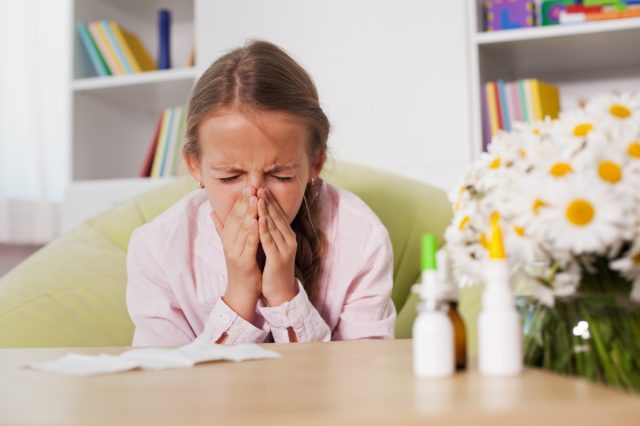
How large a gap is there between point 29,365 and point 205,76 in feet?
2.59

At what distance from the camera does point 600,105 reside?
698mm

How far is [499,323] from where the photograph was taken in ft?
2.02

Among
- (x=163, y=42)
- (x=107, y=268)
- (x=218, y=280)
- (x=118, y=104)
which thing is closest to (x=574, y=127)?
(x=218, y=280)

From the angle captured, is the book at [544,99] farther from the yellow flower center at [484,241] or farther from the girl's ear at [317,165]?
the yellow flower center at [484,241]

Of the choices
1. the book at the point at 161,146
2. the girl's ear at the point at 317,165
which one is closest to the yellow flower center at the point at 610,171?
the girl's ear at the point at 317,165

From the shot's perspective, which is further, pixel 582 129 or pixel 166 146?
pixel 166 146

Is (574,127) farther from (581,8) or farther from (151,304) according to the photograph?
(581,8)

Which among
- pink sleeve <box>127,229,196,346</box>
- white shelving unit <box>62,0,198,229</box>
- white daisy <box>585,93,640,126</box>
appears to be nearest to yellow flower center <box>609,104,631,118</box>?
white daisy <box>585,93,640,126</box>

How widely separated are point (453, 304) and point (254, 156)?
0.65 metres

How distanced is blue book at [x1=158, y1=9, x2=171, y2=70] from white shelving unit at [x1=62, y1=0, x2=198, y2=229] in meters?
0.08

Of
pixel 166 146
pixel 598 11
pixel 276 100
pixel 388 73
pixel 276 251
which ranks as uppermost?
pixel 598 11

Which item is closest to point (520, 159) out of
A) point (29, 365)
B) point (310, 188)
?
point (29, 365)

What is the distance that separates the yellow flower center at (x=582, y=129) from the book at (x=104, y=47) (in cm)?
221

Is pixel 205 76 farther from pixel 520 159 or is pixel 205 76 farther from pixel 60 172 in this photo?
pixel 60 172
